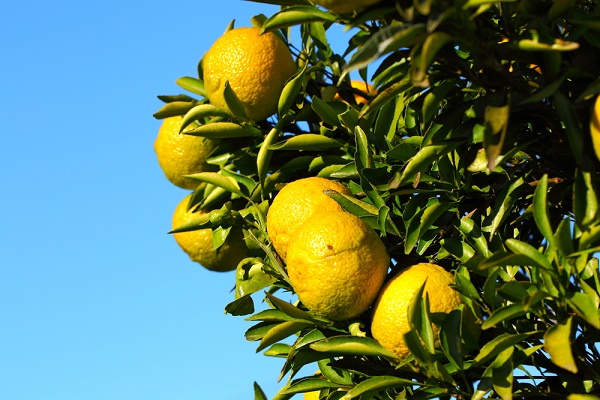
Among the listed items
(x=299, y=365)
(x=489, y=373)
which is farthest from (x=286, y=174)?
(x=489, y=373)

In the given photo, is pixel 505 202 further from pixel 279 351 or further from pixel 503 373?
pixel 279 351

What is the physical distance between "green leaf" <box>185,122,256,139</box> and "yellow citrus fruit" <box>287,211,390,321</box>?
0.51 metres

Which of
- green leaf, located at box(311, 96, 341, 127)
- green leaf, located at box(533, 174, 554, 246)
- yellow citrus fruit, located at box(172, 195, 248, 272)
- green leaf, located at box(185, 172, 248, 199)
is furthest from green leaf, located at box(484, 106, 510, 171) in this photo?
yellow citrus fruit, located at box(172, 195, 248, 272)

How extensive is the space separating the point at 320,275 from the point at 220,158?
78cm

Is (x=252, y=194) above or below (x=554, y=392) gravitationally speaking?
above

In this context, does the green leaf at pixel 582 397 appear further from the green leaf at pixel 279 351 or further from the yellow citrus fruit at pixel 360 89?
the yellow citrus fruit at pixel 360 89

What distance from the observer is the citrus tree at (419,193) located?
5.14 ft

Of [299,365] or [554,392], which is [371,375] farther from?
[554,392]

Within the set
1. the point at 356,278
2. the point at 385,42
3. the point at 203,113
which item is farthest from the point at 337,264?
the point at 203,113

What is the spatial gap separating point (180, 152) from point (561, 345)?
1.43 metres

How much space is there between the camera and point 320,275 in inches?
73.8

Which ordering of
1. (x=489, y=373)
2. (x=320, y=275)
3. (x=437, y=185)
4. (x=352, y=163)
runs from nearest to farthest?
(x=489, y=373), (x=320, y=275), (x=437, y=185), (x=352, y=163)

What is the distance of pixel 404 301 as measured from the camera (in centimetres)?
187

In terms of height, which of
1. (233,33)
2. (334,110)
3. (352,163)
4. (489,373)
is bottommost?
(489,373)
